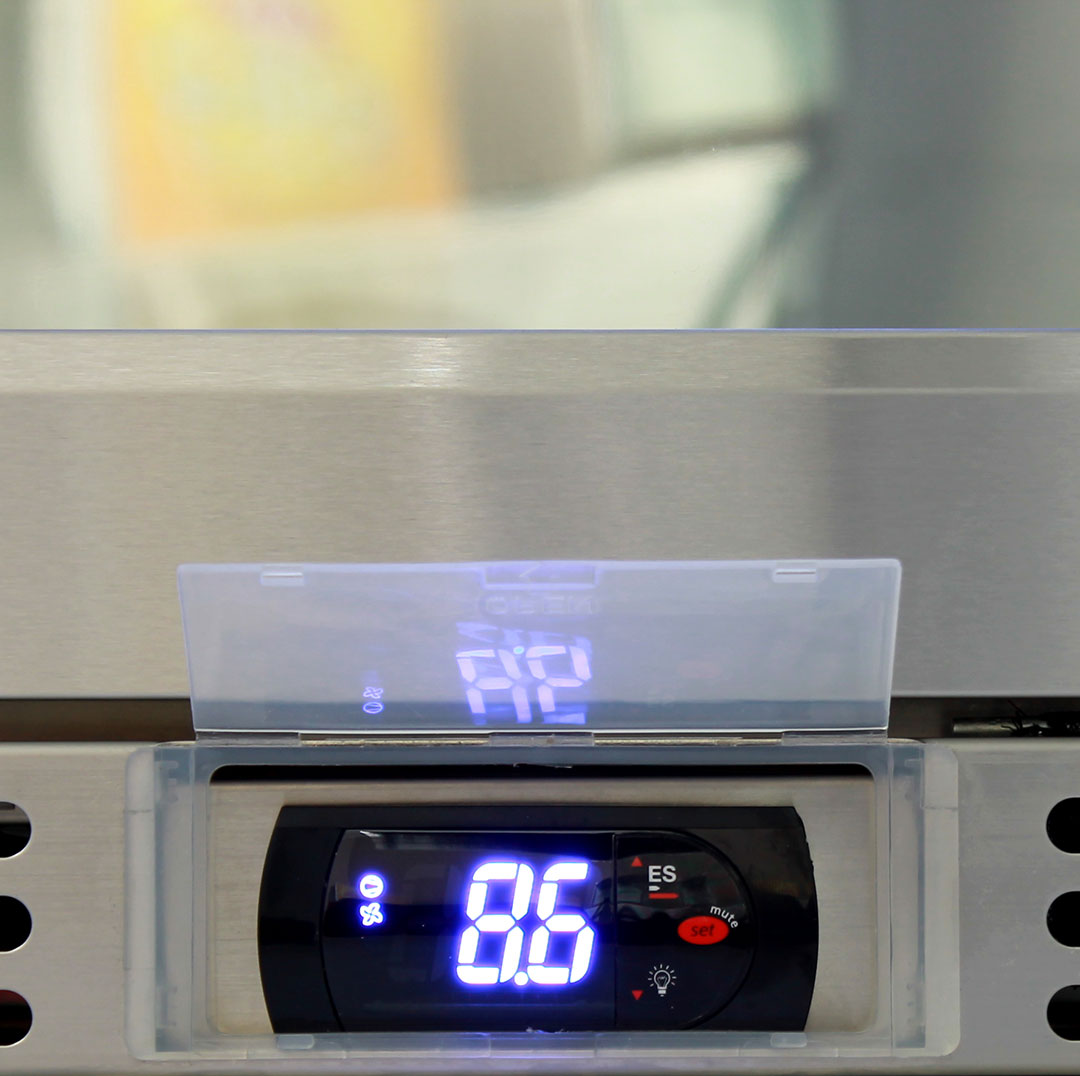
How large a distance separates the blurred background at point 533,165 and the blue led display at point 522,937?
250 mm

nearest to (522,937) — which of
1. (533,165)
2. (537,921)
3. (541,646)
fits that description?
(537,921)

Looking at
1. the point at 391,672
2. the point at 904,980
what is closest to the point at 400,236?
the point at 391,672

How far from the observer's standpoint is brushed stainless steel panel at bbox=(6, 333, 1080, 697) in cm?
40

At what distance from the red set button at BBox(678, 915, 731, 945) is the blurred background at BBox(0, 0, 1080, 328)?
259mm

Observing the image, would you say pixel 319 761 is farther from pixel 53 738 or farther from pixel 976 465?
pixel 976 465

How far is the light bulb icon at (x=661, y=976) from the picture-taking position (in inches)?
15.8

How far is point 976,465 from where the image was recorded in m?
0.40

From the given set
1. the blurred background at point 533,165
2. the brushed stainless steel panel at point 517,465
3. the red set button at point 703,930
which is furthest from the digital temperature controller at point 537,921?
the blurred background at point 533,165

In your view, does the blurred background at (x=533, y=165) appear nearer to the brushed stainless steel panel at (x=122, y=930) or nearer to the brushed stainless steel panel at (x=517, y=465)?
the brushed stainless steel panel at (x=517, y=465)

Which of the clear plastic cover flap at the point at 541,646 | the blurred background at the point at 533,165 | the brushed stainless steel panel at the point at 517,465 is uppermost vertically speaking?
the blurred background at the point at 533,165

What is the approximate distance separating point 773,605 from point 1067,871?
0.19 m

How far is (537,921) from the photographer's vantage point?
0.40 m

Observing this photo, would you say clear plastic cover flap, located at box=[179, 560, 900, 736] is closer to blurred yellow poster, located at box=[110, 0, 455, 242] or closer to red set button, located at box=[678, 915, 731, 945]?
red set button, located at box=[678, 915, 731, 945]

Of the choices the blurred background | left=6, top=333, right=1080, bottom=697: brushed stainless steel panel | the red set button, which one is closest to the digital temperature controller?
the red set button
